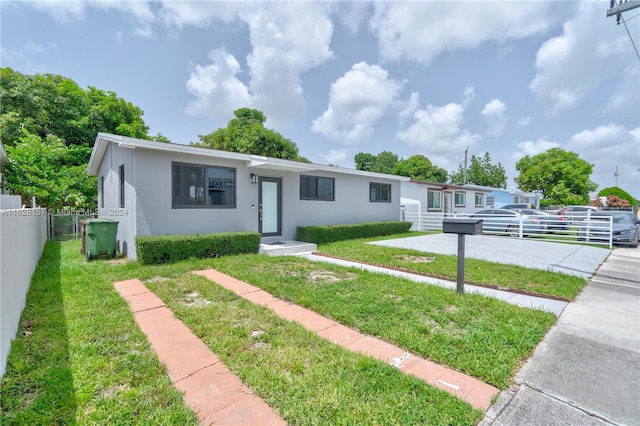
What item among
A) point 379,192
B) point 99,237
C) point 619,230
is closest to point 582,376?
point 99,237

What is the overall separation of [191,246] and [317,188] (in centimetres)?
563

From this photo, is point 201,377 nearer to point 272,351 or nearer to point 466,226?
point 272,351

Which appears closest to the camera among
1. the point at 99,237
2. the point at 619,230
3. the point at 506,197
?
the point at 99,237

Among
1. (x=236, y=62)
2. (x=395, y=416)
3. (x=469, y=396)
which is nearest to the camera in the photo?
(x=395, y=416)

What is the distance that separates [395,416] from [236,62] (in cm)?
1662

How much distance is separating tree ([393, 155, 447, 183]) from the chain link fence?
121 ft

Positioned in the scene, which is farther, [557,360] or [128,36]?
[128,36]

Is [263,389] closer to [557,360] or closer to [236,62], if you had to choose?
[557,360]

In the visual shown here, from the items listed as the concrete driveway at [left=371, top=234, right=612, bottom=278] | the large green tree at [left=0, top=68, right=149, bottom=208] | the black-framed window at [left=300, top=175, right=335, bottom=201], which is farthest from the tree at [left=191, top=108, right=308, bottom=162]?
the concrete driveway at [left=371, top=234, right=612, bottom=278]

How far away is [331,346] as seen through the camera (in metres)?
3.02

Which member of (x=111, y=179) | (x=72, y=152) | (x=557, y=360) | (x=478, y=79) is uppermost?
(x=478, y=79)

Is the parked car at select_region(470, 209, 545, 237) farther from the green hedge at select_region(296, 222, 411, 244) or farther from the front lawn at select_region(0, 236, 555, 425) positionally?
the front lawn at select_region(0, 236, 555, 425)

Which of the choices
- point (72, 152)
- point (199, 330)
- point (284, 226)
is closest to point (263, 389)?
point (199, 330)

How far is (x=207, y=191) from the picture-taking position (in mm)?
8398
